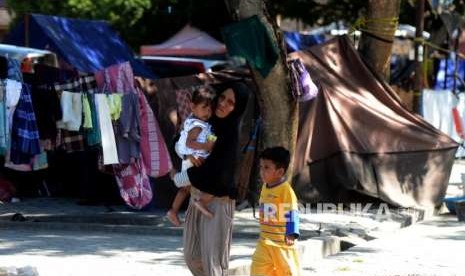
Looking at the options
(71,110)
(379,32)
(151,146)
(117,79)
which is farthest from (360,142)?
(71,110)

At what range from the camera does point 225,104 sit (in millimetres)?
6750

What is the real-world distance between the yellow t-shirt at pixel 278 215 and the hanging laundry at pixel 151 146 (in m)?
5.50

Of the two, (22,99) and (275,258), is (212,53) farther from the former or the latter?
(275,258)

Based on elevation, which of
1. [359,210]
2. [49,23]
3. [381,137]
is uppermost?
[49,23]

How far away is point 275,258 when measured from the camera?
644 cm

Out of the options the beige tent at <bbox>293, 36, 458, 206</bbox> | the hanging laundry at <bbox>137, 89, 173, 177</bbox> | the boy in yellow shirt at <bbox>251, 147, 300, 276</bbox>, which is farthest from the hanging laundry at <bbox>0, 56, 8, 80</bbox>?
the boy in yellow shirt at <bbox>251, 147, 300, 276</bbox>

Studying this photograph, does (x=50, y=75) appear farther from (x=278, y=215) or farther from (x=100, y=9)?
(x=100, y=9)

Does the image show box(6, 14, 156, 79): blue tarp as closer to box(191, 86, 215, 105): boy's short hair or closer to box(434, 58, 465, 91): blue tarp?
box(191, 86, 215, 105): boy's short hair

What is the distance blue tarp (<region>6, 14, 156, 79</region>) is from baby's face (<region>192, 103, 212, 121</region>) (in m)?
7.43

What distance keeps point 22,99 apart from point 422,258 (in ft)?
17.5

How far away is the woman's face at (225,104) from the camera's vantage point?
265 inches

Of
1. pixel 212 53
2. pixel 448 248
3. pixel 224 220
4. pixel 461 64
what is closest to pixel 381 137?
pixel 448 248

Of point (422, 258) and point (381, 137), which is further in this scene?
point (381, 137)

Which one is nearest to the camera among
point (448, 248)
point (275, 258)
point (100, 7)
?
point (275, 258)
